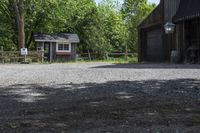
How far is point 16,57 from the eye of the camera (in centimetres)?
4191

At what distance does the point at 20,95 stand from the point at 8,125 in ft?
12.3

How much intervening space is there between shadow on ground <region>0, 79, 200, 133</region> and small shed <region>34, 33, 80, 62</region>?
38.5 meters

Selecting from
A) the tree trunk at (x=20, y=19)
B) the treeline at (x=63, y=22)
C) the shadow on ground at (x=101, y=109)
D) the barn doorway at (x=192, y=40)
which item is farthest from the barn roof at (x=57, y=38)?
the shadow on ground at (x=101, y=109)

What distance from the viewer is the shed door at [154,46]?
112 ft

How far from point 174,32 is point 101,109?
24.0m

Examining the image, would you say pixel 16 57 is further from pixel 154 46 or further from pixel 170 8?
pixel 170 8

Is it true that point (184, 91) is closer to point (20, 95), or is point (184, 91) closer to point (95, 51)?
point (20, 95)

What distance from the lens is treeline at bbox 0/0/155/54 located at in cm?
5166

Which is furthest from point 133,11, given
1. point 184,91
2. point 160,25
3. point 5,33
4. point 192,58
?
point 184,91

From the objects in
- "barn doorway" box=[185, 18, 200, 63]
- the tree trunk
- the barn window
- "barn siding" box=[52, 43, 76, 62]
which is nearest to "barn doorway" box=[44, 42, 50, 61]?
"barn siding" box=[52, 43, 76, 62]

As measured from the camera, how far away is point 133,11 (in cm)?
8144

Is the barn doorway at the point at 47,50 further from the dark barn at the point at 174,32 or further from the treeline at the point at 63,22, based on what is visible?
the dark barn at the point at 174,32

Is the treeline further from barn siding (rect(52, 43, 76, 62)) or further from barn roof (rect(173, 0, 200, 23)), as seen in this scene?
barn roof (rect(173, 0, 200, 23))

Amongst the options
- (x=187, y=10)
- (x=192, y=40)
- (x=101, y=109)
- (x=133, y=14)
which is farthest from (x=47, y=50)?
(x=101, y=109)
